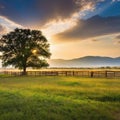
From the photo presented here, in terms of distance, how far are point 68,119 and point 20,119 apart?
266 cm

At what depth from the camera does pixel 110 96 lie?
2364 centimetres

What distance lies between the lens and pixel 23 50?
73312mm

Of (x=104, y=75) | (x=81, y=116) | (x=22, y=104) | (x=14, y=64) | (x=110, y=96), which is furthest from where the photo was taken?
(x=14, y=64)

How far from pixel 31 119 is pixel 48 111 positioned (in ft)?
6.52

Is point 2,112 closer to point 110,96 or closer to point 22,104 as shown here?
point 22,104

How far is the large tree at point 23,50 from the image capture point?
242ft

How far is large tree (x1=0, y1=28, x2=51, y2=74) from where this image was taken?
73688 mm

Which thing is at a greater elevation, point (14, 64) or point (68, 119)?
point (14, 64)

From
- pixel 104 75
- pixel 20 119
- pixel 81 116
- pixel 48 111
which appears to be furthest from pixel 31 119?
pixel 104 75

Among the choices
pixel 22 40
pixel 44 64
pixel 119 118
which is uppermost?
pixel 22 40

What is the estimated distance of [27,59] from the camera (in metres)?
75.1

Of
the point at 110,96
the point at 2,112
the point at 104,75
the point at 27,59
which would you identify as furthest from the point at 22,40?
the point at 2,112

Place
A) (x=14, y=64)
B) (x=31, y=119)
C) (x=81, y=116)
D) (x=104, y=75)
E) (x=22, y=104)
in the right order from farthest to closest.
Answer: (x=14, y=64)
(x=104, y=75)
(x=22, y=104)
(x=81, y=116)
(x=31, y=119)

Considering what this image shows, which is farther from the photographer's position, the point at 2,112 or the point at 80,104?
the point at 80,104
